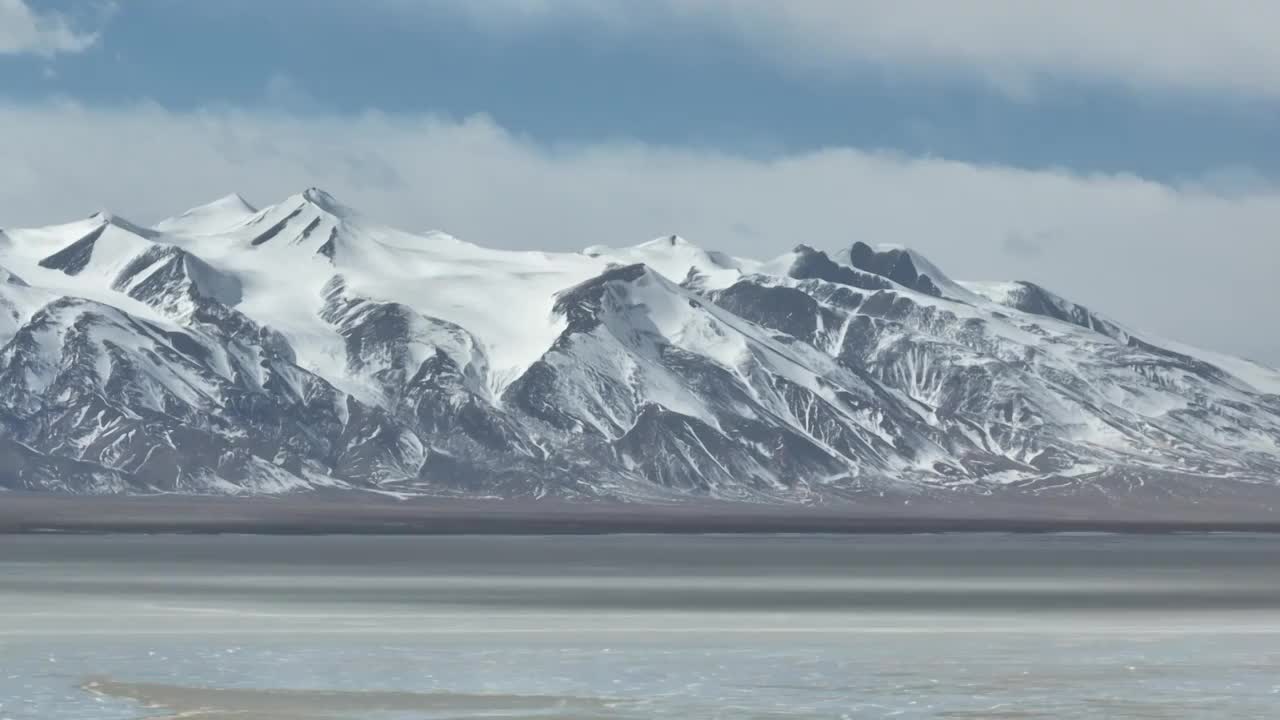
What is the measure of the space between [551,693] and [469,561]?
11290 centimetres

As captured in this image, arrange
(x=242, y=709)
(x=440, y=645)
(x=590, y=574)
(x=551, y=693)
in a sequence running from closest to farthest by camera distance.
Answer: (x=242, y=709) → (x=551, y=693) → (x=440, y=645) → (x=590, y=574)

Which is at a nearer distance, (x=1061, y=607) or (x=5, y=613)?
(x=5, y=613)

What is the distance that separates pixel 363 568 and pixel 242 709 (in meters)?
97.3

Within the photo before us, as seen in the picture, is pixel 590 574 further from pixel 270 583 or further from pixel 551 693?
pixel 551 693

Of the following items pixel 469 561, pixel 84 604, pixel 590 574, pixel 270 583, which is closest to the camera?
pixel 84 604

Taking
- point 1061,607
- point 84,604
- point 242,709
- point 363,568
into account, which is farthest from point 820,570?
point 242,709

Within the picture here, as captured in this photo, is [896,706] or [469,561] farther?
[469,561]

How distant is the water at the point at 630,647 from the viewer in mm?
49344

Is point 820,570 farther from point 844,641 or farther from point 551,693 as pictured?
point 551,693

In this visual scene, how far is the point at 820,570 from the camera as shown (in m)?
144

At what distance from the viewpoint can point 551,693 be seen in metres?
51.7

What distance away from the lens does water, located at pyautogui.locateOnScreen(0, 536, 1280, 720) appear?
49.3 meters

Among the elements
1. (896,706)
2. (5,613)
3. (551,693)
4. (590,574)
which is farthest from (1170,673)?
(590,574)

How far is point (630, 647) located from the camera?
215ft
